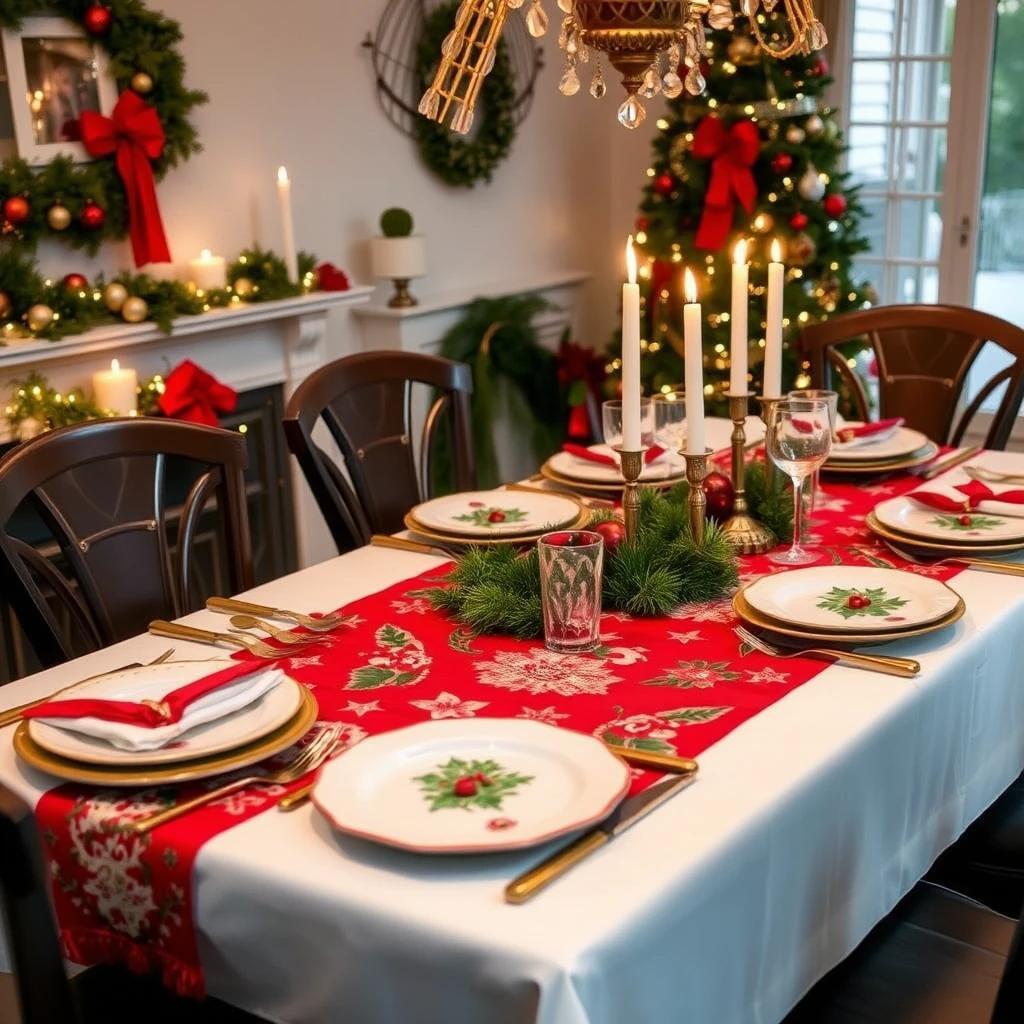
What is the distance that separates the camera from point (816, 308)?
3992 millimetres

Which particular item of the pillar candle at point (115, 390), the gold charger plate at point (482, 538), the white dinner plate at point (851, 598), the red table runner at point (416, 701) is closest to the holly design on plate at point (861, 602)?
the white dinner plate at point (851, 598)

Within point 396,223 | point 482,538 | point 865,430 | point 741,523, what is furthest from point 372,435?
point 396,223

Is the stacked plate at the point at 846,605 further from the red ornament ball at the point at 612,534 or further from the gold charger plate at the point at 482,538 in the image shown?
the gold charger plate at the point at 482,538

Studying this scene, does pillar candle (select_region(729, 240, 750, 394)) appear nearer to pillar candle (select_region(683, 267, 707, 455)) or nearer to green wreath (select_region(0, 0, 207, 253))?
pillar candle (select_region(683, 267, 707, 455))

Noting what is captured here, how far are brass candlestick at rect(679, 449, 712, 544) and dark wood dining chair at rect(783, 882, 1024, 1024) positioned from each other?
0.53m

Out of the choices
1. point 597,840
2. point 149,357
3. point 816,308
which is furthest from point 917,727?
point 816,308

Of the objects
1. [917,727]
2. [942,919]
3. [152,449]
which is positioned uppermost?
[152,449]

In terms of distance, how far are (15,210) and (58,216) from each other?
106mm

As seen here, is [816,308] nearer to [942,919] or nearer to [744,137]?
[744,137]

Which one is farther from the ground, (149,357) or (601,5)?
(601,5)

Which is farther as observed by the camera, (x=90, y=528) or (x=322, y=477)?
(x=322, y=477)

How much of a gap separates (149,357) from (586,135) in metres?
2.05

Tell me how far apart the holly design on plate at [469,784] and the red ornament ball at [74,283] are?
2.10m

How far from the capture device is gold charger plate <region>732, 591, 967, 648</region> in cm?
158
